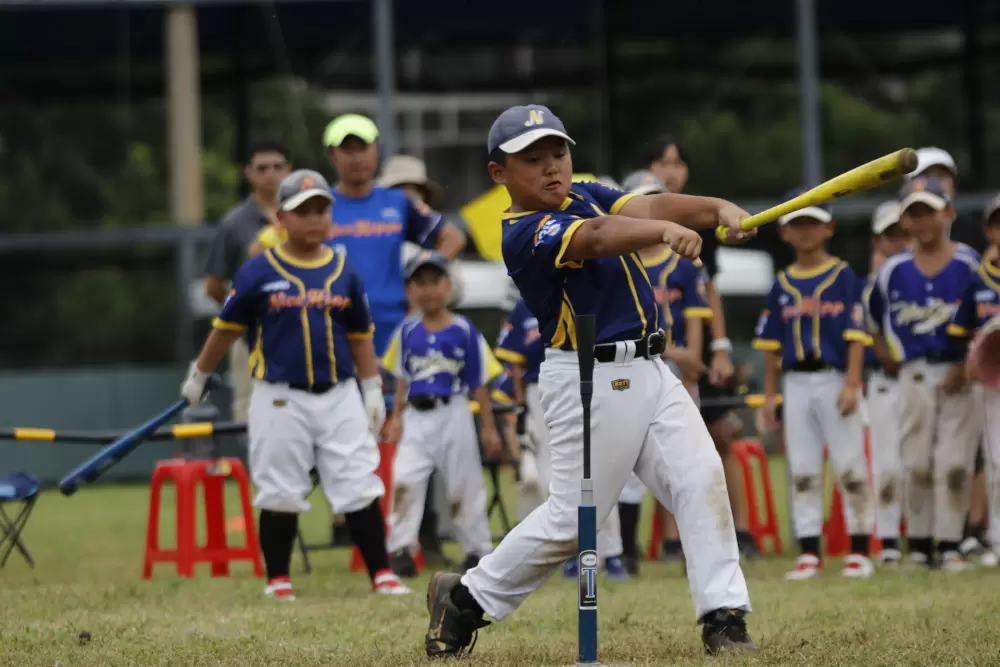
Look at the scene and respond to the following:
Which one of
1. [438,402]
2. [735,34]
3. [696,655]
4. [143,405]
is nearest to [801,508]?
[438,402]

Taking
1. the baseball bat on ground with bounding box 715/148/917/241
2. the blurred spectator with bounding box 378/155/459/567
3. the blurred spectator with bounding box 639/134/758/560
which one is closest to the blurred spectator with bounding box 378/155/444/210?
the blurred spectator with bounding box 378/155/459/567

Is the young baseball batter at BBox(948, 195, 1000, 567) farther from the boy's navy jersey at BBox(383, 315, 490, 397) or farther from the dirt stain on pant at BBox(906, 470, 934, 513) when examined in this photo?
the boy's navy jersey at BBox(383, 315, 490, 397)

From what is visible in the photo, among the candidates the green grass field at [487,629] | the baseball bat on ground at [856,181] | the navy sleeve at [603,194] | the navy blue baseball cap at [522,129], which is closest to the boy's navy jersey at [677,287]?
the green grass field at [487,629]

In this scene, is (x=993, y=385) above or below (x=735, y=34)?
below

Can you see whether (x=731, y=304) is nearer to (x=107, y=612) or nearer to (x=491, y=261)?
(x=491, y=261)

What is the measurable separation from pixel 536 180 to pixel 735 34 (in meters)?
23.9

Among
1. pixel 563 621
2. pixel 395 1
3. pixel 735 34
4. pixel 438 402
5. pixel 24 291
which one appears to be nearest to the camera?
pixel 563 621

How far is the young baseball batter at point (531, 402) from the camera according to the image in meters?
10.5

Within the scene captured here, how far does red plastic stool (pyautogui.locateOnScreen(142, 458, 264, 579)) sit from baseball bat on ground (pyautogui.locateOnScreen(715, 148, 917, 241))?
560cm

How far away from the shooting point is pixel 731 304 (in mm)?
27203

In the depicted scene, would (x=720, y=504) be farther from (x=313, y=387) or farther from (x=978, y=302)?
(x=978, y=302)

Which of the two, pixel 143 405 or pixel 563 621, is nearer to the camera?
pixel 563 621

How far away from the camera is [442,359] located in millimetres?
10883

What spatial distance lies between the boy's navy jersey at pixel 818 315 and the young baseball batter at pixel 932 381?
29 centimetres
